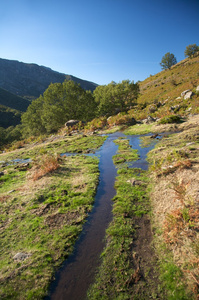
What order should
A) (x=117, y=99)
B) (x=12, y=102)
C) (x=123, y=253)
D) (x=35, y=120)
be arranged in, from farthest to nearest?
(x=12, y=102) < (x=35, y=120) < (x=117, y=99) < (x=123, y=253)

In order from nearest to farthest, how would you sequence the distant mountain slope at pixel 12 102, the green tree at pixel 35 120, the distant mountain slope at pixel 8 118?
1. the green tree at pixel 35 120
2. the distant mountain slope at pixel 8 118
3. the distant mountain slope at pixel 12 102

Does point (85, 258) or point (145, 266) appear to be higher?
point (145, 266)

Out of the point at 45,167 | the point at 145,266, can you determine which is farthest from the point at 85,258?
the point at 45,167

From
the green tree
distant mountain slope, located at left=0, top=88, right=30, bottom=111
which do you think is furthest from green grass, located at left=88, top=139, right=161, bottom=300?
distant mountain slope, located at left=0, top=88, right=30, bottom=111

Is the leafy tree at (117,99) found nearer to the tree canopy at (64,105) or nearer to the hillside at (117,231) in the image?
the tree canopy at (64,105)

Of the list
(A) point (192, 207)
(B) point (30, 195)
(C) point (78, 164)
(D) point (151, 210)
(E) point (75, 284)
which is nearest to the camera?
(E) point (75, 284)

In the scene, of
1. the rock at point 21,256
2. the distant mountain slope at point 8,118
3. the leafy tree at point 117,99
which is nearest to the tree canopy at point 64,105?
the leafy tree at point 117,99

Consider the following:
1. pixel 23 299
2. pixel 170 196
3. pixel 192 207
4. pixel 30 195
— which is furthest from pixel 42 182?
pixel 192 207

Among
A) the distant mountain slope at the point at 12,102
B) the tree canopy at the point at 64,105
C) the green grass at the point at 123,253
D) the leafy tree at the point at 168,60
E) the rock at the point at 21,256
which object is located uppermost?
the leafy tree at the point at 168,60

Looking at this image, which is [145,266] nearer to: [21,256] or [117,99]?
[21,256]

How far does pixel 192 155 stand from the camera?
33.0 feet

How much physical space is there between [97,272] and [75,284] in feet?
2.24

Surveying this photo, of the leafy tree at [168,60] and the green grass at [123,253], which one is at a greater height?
the leafy tree at [168,60]

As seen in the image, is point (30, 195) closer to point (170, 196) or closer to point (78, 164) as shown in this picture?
point (78, 164)
